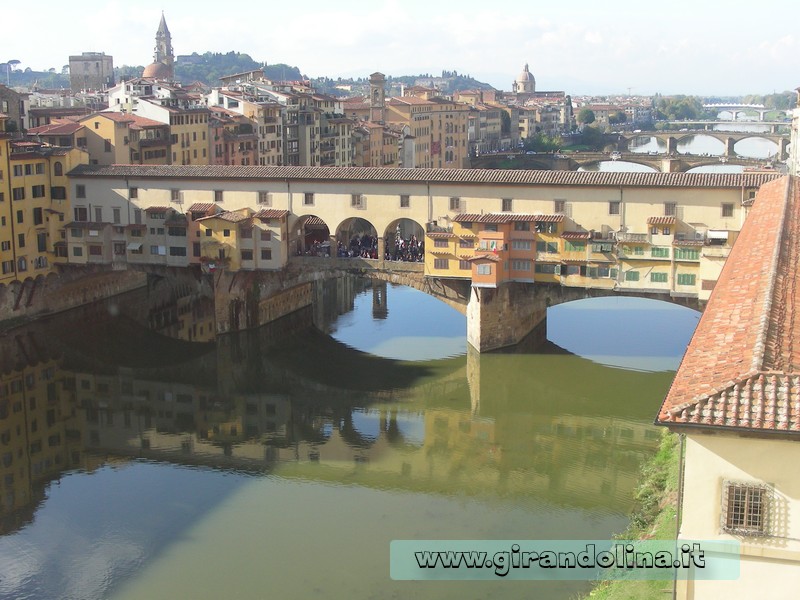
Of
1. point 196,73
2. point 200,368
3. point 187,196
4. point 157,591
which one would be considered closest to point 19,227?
point 187,196

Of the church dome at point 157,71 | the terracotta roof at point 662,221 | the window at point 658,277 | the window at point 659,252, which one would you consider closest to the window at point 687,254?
the window at point 659,252

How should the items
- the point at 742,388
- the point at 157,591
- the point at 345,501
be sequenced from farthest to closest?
1. the point at 345,501
2. the point at 157,591
3. the point at 742,388

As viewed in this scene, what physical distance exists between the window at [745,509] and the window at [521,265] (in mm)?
22657

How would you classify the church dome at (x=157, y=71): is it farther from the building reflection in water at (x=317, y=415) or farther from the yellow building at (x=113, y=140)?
the building reflection in water at (x=317, y=415)

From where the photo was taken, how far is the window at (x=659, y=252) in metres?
30.8

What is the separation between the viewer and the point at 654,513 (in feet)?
60.1

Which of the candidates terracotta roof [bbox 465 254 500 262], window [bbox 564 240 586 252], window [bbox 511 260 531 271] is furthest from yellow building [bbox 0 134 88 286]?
window [bbox 564 240 586 252]

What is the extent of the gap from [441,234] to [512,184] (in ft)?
9.00

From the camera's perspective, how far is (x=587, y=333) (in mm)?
35250

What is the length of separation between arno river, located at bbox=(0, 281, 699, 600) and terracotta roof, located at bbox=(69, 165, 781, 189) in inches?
209

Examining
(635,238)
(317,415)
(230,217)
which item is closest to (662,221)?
(635,238)

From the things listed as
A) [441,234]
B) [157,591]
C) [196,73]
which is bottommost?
[157,591]

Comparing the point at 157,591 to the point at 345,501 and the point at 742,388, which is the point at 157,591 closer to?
the point at 345,501

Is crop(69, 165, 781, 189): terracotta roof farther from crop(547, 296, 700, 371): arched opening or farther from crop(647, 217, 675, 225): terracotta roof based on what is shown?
crop(547, 296, 700, 371): arched opening
